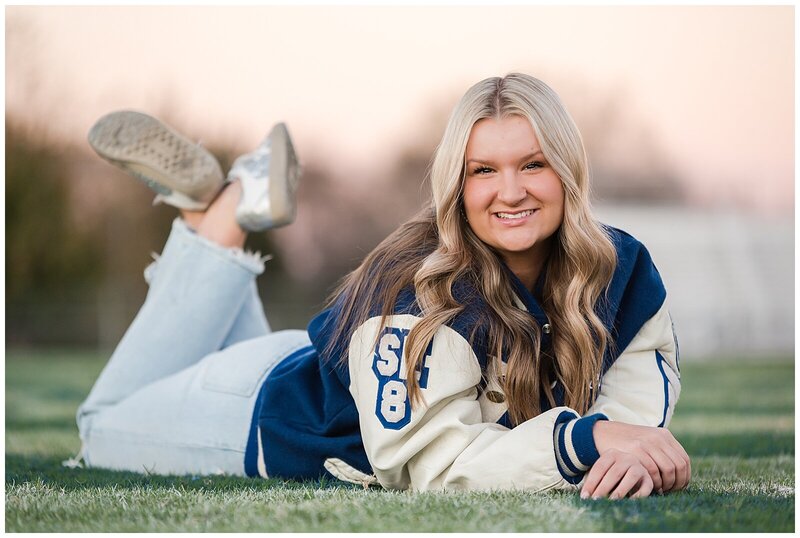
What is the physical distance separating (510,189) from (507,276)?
0.83ft

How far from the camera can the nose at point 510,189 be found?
8.96ft

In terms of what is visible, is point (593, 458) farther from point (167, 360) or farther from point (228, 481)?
point (167, 360)

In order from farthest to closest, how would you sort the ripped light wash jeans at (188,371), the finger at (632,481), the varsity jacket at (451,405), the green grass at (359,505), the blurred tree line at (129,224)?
the blurred tree line at (129,224), the ripped light wash jeans at (188,371), the varsity jacket at (451,405), the finger at (632,481), the green grass at (359,505)

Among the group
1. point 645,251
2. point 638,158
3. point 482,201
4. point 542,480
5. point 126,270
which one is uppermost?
point 482,201

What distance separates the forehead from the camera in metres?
2.72

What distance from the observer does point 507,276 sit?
2812 millimetres

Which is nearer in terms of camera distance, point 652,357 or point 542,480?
point 542,480

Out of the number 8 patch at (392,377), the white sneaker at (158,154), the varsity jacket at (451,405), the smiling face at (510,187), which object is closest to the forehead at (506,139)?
the smiling face at (510,187)

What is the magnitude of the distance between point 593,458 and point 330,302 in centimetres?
97

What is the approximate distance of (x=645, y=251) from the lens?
9.92 ft

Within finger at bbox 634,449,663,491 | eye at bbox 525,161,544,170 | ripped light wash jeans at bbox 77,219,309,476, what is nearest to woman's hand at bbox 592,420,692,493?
finger at bbox 634,449,663,491

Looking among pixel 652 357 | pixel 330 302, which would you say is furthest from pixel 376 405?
pixel 652 357

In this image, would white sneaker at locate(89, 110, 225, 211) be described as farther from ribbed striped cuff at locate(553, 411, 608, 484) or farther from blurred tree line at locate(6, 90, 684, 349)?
blurred tree line at locate(6, 90, 684, 349)

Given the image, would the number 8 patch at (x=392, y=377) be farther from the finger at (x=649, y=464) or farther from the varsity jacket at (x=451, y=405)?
the finger at (x=649, y=464)
